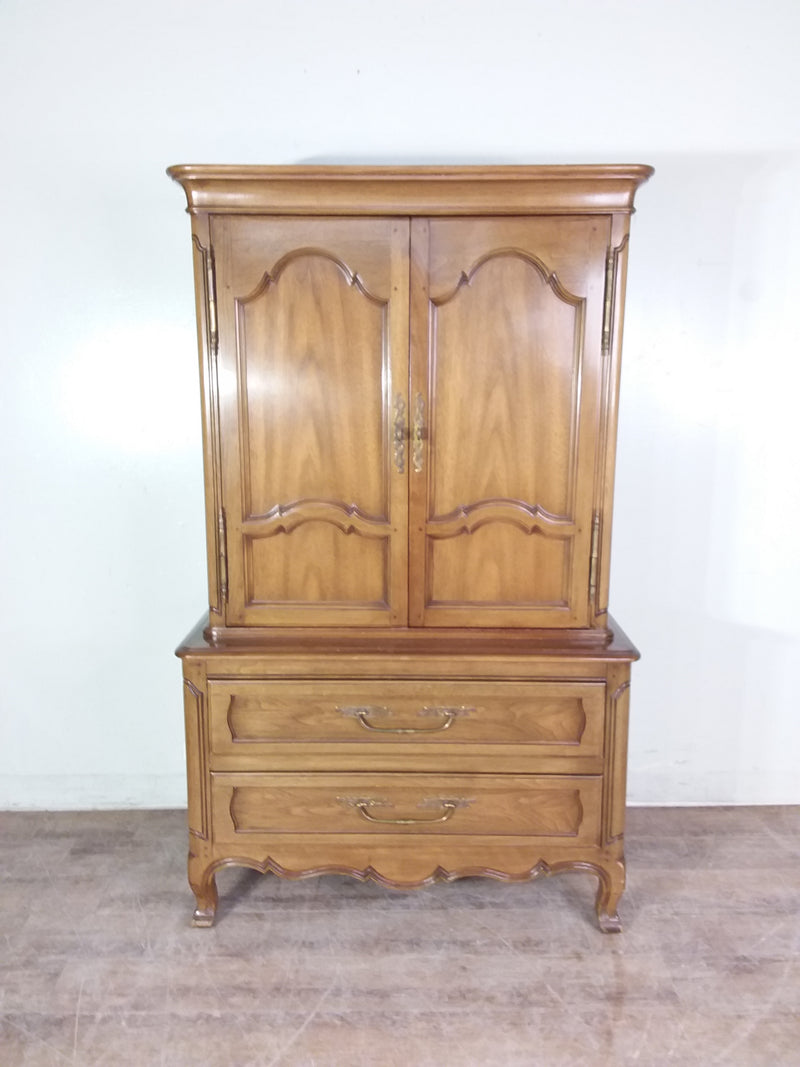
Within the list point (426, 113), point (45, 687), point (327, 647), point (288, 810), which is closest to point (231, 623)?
point (327, 647)

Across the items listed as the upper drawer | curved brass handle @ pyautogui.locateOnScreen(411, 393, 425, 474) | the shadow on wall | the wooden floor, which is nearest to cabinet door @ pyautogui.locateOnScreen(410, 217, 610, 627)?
curved brass handle @ pyautogui.locateOnScreen(411, 393, 425, 474)

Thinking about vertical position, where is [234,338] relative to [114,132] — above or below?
below

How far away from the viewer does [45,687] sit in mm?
2623

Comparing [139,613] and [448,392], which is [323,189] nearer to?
[448,392]

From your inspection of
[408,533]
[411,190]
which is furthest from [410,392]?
[411,190]

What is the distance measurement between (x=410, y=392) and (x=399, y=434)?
0.36ft

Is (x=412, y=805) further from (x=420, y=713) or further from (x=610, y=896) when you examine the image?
(x=610, y=896)

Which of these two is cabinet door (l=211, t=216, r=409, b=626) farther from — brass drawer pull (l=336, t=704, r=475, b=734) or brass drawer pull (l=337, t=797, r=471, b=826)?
brass drawer pull (l=337, t=797, r=471, b=826)

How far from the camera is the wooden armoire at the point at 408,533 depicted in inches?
73.7

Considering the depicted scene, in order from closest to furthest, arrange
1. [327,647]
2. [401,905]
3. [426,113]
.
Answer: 1. [327,647]
2. [401,905]
3. [426,113]

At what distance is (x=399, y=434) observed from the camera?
194 centimetres

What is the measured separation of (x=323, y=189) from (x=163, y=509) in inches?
47.0

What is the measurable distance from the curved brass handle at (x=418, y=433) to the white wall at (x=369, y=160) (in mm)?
883

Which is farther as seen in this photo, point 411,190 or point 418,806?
point 418,806
